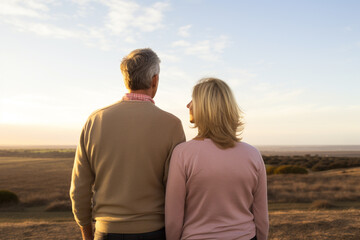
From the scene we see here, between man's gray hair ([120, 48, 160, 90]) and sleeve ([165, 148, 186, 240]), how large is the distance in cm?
61

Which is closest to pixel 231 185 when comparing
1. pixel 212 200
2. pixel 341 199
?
pixel 212 200

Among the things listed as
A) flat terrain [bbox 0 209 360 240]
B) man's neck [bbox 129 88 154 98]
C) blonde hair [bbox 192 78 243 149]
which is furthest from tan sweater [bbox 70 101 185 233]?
flat terrain [bbox 0 209 360 240]

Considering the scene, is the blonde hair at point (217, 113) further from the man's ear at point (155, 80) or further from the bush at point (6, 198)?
the bush at point (6, 198)

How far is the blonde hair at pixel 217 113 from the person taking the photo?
2.32 m

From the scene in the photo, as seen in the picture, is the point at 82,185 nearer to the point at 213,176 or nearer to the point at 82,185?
the point at 82,185

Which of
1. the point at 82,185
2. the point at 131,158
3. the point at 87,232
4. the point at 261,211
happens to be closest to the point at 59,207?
the point at 87,232

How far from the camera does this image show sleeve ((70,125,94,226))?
2.51 m

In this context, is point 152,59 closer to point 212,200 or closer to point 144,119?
point 144,119

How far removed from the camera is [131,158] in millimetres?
2322

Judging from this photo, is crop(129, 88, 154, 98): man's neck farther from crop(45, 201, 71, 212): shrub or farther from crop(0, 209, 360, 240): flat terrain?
crop(45, 201, 71, 212): shrub

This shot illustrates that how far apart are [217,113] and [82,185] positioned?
1.22m

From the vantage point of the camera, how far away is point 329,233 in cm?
690

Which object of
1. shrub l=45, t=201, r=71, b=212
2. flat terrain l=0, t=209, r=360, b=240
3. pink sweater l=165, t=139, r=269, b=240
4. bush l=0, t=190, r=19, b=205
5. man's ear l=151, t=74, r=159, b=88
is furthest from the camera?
bush l=0, t=190, r=19, b=205

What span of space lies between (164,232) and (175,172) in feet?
1.68
